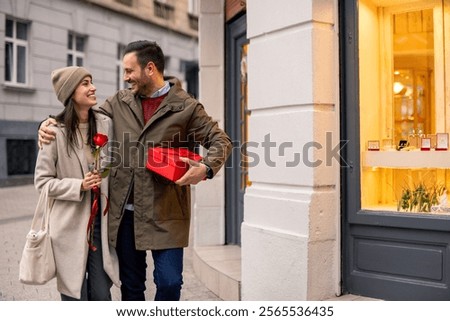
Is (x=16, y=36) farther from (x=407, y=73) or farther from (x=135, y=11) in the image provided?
(x=407, y=73)

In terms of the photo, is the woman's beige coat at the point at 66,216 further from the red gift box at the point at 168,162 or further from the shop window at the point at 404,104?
the shop window at the point at 404,104

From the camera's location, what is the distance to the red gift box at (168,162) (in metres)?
3.30

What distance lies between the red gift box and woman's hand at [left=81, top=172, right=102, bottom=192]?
31 centimetres

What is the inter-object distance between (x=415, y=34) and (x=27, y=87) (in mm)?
12548

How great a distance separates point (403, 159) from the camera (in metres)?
4.67

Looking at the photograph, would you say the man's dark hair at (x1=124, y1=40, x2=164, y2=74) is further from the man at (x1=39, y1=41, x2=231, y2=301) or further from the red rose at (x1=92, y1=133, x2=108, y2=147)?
the red rose at (x1=92, y1=133, x2=108, y2=147)

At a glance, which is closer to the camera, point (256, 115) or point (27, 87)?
point (256, 115)

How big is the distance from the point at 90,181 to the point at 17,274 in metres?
3.35

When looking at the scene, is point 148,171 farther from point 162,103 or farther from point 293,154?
point 293,154

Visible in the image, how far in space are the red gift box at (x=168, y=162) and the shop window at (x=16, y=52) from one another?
508 inches

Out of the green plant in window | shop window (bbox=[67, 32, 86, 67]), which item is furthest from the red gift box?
shop window (bbox=[67, 32, 86, 67])
